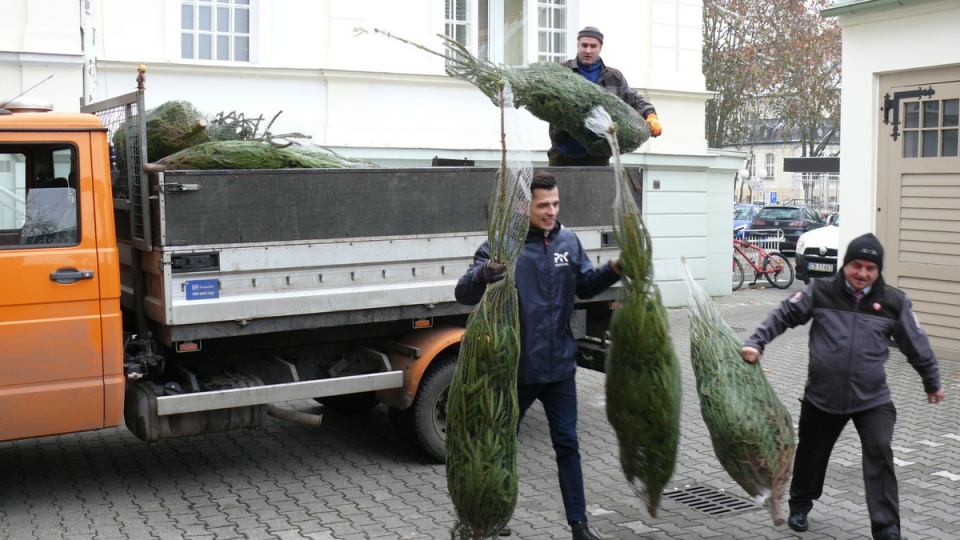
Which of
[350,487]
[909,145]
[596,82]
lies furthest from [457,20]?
[350,487]

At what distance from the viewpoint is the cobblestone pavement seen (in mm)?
5480

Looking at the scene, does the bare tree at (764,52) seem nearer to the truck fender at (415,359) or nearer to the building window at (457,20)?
the building window at (457,20)

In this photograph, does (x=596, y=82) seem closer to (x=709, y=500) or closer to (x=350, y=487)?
(x=709, y=500)

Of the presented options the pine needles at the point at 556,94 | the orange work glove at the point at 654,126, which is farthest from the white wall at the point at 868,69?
the pine needles at the point at 556,94

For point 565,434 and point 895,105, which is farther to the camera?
point 895,105

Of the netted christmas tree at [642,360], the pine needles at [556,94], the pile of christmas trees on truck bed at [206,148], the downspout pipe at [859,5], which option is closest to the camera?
the netted christmas tree at [642,360]

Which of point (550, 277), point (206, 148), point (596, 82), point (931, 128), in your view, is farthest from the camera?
point (931, 128)

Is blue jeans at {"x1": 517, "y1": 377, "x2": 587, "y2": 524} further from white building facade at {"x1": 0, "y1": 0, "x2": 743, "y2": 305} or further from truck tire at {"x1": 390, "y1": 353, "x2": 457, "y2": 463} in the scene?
white building facade at {"x1": 0, "y1": 0, "x2": 743, "y2": 305}

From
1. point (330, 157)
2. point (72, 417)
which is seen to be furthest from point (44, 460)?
point (330, 157)

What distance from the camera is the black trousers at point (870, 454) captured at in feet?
16.4

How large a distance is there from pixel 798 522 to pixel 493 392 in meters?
1.88

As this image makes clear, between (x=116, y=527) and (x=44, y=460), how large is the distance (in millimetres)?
1528

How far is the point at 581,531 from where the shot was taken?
4996mm

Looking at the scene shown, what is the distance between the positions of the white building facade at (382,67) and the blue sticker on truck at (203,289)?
356 centimetres
